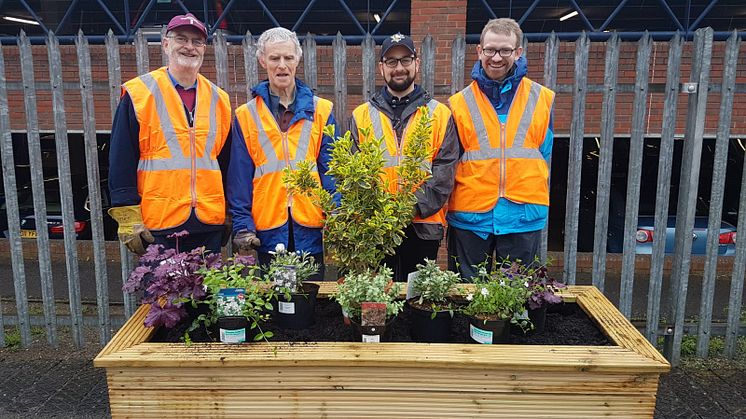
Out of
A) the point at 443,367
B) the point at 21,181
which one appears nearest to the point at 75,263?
the point at 443,367

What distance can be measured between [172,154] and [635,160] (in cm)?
308

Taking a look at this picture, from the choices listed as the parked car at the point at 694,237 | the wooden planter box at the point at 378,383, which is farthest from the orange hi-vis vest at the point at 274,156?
the parked car at the point at 694,237

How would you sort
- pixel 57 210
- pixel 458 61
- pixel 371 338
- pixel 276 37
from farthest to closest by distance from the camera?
pixel 57 210, pixel 458 61, pixel 276 37, pixel 371 338

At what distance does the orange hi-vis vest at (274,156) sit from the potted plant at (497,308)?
1.06 metres

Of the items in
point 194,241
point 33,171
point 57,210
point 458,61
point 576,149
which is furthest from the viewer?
point 57,210

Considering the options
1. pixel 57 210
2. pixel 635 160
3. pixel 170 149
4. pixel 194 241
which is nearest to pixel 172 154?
pixel 170 149

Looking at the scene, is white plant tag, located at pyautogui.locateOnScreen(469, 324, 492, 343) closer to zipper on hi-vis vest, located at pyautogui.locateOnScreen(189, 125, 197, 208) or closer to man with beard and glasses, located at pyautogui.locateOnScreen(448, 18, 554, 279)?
man with beard and glasses, located at pyautogui.locateOnScreen(448, 18, 554, 279)

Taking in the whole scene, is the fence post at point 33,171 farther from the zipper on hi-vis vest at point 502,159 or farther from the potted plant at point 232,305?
the zipper on hi-vis vest at point 502,159

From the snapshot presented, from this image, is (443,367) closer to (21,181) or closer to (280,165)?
(280,165)

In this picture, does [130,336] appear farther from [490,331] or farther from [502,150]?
[502,150]

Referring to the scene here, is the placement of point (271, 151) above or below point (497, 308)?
above

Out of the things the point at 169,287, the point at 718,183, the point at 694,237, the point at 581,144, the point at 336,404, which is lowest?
the point at 694,237

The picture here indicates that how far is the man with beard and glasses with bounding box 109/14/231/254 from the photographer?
2.86 meters

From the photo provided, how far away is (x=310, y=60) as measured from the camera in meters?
3.80
